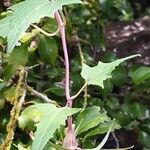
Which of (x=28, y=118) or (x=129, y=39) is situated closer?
(x=28, y=118)

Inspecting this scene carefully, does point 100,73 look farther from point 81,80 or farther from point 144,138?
point 144,138

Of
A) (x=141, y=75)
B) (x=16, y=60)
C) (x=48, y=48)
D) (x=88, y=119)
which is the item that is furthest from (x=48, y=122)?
(x=141, y=75)

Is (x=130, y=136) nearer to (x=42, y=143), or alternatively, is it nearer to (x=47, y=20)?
(x=47, y=20)

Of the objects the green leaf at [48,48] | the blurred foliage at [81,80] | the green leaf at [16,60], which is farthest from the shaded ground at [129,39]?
the green leaf at [16,60]

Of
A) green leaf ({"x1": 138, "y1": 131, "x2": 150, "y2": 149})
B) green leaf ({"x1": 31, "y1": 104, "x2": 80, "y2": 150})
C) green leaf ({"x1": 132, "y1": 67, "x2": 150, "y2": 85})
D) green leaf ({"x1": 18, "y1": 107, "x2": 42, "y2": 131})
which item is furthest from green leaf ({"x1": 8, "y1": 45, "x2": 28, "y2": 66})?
green leaf ({"x1": 138, "y1": 131, "x2": 150, "y2": 149})

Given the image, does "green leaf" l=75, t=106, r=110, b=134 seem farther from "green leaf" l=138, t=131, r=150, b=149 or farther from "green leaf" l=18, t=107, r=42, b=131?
"green leaf" l=138, t=131, r=150, b=149

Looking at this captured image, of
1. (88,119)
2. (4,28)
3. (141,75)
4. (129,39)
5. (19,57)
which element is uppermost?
(4,28)
